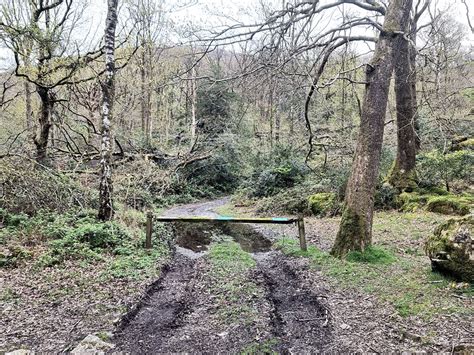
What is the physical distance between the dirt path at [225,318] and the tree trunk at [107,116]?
291cm

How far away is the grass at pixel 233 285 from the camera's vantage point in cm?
504

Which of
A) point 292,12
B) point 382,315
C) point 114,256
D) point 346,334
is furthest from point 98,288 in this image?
point 292,12

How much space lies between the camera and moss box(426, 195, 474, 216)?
33.4ft

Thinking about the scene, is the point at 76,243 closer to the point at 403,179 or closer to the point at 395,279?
the point at 395,279

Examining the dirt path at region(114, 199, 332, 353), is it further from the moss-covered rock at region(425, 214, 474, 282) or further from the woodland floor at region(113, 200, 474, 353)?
the moss-covered rock at region(425, 214, 474, 282)

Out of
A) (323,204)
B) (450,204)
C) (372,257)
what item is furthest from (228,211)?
(372,257)

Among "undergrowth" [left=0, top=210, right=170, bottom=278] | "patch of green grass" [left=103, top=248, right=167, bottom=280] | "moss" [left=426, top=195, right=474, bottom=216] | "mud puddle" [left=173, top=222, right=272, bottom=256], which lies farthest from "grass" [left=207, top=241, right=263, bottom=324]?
"moss" [left=426, top=195, right=474, bottom=216]

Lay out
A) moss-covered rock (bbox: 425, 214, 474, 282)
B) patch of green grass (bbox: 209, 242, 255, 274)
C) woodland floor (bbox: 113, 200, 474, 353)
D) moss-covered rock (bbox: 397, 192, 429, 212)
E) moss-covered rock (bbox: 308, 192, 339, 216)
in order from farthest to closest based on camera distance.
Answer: moss-covered rock (bbox: 308, 192, 339, 216)
moss-covered rock (bbox: 397, 192, 429, 212)
patch of green grass (bbox: 209, 242, 255, 274)
moss-covered rock (bbox: 425, 214, 474, 282)
woodland floor (bbox: 113, 200, 474, 353)

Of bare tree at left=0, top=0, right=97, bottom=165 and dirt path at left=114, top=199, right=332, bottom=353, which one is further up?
bare tree at left=0, top=0, right=97, bottom=165

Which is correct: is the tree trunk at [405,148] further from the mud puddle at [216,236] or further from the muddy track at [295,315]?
the muddy track at [295,315]

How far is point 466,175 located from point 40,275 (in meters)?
13.2

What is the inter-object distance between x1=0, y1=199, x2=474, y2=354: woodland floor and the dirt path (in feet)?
0.05

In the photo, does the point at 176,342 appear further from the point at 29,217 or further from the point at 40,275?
the point at 29,217

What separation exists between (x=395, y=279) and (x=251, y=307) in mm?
2453
